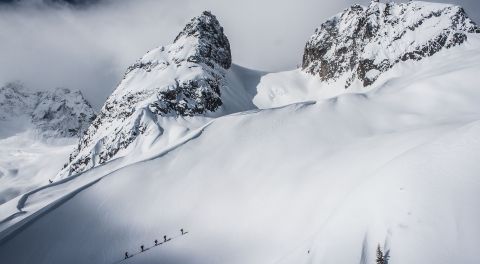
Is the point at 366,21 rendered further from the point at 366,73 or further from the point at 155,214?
the point at 155,214

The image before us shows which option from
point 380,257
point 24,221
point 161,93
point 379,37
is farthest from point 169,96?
point 380,257

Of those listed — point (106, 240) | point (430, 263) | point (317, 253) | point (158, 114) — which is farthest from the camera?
point (158, 114)

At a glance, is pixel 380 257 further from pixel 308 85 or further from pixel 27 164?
pixel 27 164

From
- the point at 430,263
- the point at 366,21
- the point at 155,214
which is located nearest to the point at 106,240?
the point at 155,214

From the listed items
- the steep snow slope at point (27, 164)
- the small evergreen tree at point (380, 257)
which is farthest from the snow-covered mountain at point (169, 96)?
the small evergreen tree at point (380, 257)

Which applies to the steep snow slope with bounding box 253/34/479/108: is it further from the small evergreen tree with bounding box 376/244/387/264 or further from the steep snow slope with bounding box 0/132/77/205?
the steep snow slope with bounding box 0/132/77/205

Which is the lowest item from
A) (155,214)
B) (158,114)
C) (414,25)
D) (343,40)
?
(155,214)

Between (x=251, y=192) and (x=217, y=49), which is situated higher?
(x=217, y=49)

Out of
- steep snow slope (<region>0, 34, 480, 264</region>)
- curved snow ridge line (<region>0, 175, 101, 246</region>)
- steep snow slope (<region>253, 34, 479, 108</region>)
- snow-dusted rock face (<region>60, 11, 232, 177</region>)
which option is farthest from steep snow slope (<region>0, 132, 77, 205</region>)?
steep snow slope (<region>0, 34, 480, 264</region>)
